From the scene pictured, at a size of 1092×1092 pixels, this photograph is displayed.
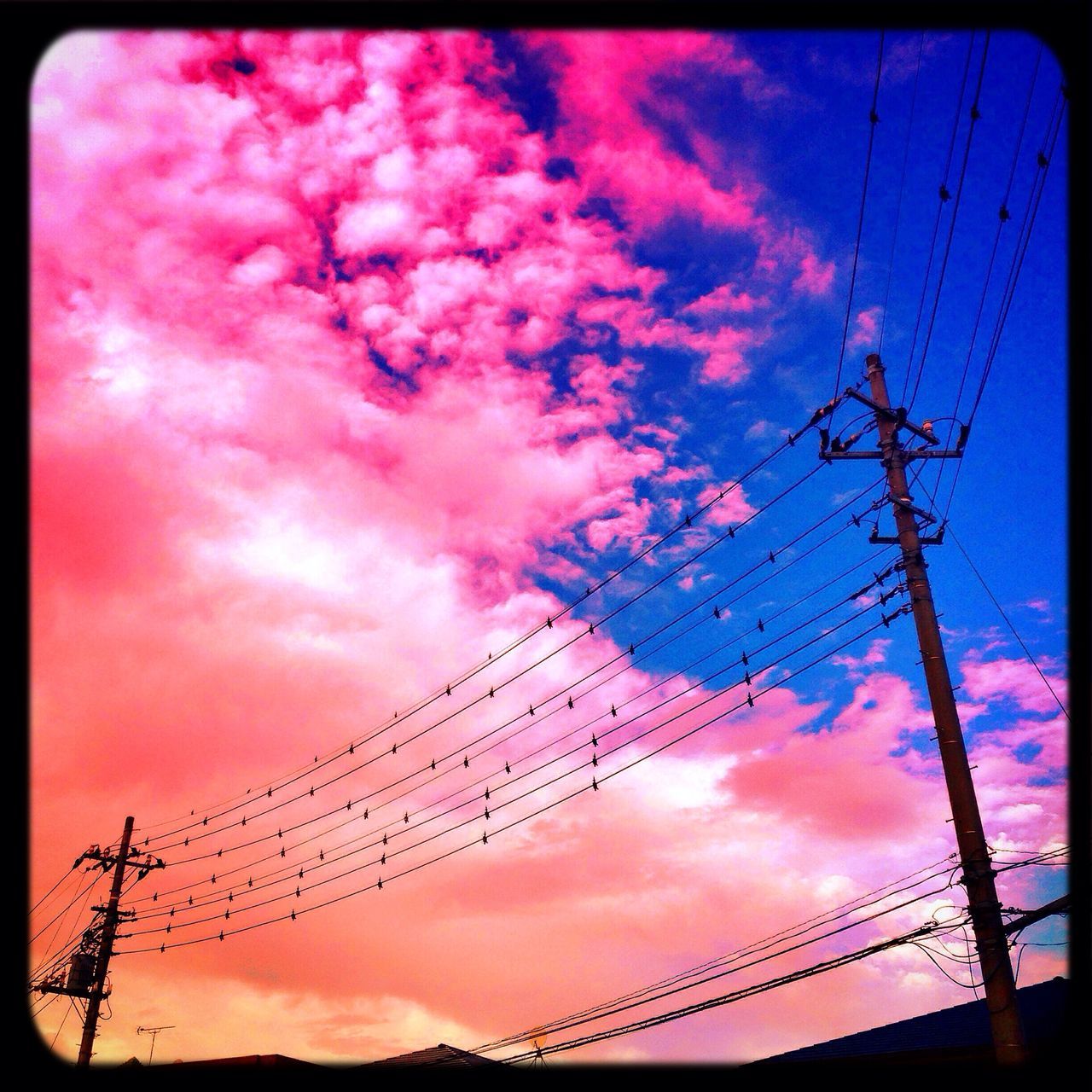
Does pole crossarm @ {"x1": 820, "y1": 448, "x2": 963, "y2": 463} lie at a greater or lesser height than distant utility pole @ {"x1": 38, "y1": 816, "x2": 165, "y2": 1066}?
greater

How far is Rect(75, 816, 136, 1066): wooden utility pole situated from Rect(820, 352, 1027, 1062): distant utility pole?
27.6 m

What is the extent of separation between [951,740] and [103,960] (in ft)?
98.2

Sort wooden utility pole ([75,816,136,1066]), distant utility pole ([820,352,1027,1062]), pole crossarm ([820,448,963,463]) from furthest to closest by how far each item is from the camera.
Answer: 1. wooden utility pole ([75,816,136,1066])
2. pole crossarm ([820,448,963,463])
3. distant utility pole ([820,352,1027,1062])

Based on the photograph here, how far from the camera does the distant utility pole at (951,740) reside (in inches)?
411

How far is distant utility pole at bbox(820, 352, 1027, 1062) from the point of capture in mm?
10445

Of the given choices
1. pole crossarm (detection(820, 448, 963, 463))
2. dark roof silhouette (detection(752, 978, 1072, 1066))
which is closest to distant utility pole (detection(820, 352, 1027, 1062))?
pole crossarm (detection(820, 448, 963, 463))

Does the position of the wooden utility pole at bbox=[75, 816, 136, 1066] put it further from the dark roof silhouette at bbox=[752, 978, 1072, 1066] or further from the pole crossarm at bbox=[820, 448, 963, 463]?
the pole crossarm at bbox=[820, 448, 963, 463]

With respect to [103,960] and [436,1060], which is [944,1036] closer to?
[436,1060]

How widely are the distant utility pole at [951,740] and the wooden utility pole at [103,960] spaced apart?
27.6 metres

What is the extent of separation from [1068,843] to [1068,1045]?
Result: 1157mm

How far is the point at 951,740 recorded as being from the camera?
11570 mm

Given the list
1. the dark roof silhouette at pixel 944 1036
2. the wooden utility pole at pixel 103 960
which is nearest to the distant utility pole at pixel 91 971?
the wooden utility pole at pixel 103 960
